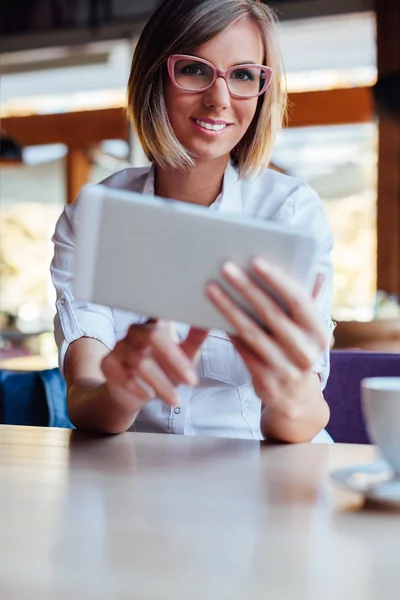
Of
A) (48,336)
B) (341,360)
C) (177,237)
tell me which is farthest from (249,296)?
(48,336)

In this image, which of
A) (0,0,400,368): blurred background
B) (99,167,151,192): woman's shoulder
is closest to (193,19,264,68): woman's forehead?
(99,167,151,192): woman's shoulder

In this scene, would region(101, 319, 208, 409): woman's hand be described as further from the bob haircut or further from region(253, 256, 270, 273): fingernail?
the bob haircut

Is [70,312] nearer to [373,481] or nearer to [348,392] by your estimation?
[348,392]

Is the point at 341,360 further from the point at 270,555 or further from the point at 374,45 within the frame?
the point at 374,45

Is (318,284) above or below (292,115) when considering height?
above

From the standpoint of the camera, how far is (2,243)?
27.1ft

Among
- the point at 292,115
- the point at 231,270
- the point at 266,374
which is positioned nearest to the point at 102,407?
the point at 266,374

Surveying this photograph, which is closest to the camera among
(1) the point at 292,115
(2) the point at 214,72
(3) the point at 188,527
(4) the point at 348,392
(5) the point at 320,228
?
(3) the point at 188,527

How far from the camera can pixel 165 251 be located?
0.64 m

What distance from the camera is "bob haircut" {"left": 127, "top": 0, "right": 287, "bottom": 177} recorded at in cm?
117

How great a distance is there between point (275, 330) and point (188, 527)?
0.18 metres

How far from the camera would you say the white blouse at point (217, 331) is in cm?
115

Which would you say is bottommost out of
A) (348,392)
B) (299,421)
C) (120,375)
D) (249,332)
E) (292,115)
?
(292,115)

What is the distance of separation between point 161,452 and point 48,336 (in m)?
4.71
